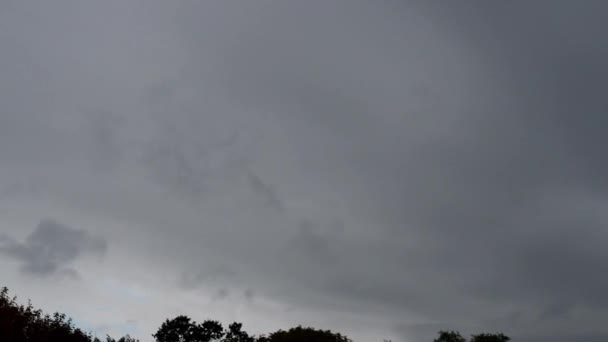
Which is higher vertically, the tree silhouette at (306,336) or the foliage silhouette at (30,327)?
the tree silhouette at (306,336)

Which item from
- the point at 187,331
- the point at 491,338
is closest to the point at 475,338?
the point at 491,338

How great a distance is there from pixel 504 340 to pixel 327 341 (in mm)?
47034

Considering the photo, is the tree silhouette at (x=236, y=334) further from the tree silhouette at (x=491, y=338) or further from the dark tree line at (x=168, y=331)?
the tree silhouette at (x=491, y=338)

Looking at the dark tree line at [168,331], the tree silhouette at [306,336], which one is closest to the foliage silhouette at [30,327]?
the dark tree line at [168,331]

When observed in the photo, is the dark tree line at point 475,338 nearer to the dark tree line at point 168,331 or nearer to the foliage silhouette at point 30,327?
the dark tree line at point 168,331

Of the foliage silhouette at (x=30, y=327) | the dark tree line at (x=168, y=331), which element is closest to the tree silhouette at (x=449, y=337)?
the dark tree line at (x=168, y=331)

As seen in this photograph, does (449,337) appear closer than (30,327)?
No

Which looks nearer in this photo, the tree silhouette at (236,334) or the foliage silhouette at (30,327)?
the foliage silhouette at (30,327)

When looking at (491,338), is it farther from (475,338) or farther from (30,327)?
(30,327)

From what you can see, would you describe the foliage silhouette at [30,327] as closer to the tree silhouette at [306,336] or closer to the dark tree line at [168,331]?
the dark tree line at [168,331]

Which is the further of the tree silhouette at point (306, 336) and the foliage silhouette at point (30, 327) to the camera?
the tree silhouette at point (306, 336)

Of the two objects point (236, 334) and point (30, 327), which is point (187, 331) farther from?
point (30, 327)

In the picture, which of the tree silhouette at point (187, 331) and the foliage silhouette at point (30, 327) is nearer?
the foliage silhouette at point (30, 327)

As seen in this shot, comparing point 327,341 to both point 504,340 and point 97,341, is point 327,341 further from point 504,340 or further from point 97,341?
point 97,341
